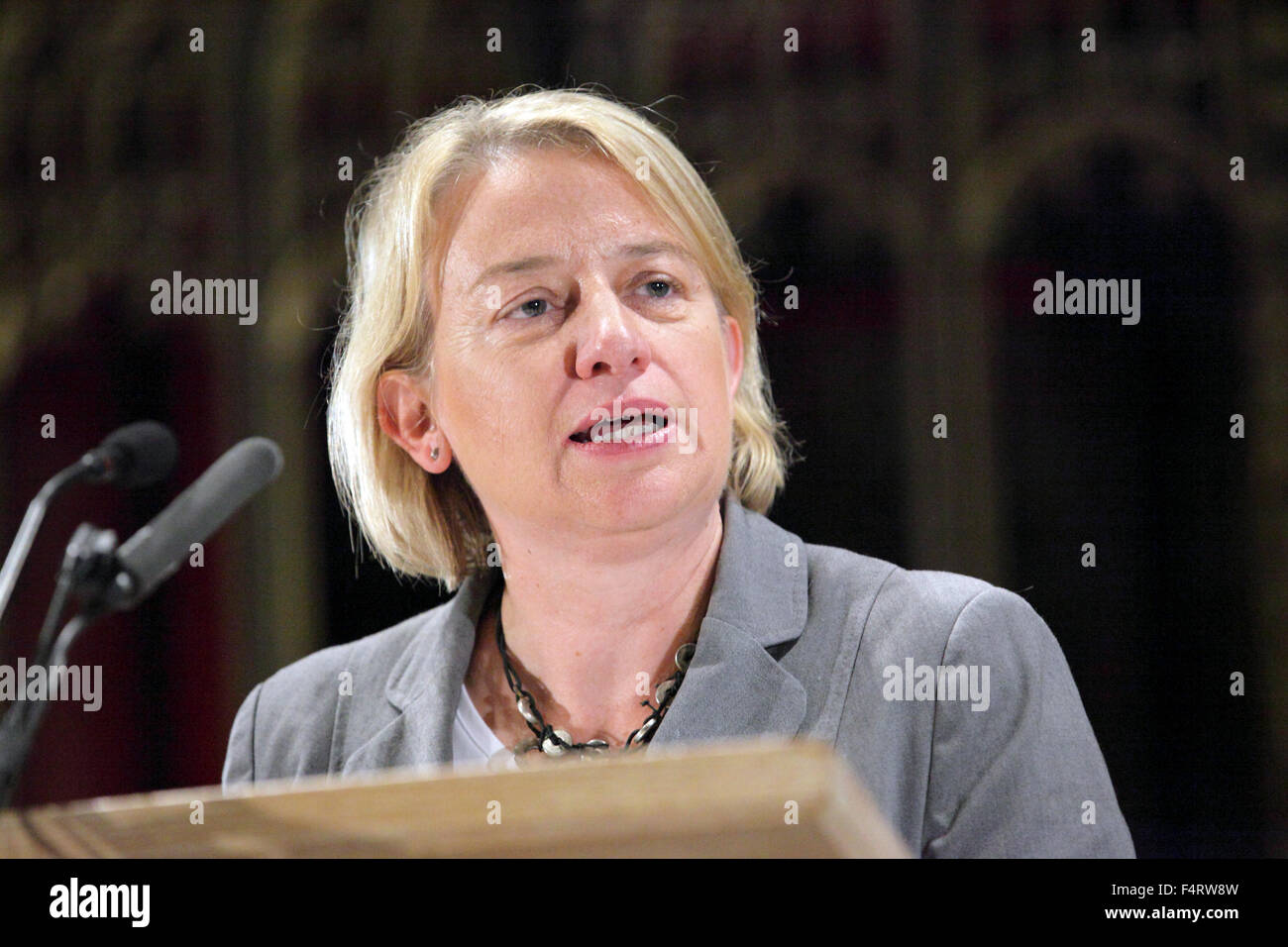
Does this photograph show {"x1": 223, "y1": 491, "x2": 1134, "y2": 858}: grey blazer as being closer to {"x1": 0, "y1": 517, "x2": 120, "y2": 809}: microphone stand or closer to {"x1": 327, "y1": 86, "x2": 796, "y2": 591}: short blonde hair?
{"x1": 327, "y1": 86, "x2": 796, "y2": 591}: short blonde hair

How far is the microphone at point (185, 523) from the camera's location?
3.92ft

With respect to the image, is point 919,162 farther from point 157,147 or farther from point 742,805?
point 742,805

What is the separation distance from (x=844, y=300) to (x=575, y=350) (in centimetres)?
169

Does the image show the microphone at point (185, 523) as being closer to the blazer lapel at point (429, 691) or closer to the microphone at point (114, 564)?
the microphone at point (114, 564)

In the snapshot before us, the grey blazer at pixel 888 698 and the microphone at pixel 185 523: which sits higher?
the microphone at pixel 185 523

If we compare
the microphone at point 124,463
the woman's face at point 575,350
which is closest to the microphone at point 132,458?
the microphone at point 124,463

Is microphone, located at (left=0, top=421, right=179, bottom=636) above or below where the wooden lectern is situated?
above

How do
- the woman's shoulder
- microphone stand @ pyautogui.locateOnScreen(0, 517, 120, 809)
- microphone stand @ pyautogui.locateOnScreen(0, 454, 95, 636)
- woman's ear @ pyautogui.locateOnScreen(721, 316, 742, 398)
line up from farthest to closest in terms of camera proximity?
1. woman's ear @ pyautogui.locateOnScreen(721, 316, 742, 398)
2. the woman's shoulder
3. microphone stand @ pyautogui.locateOnScreen(0, 454, 95, 636)
4. microphone stand @ pyautogui.locateOnScreen(0, 517, 120, 809)

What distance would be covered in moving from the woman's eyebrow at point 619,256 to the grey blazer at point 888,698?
0.38 metres

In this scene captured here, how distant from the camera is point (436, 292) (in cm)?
207

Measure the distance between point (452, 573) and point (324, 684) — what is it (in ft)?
0.84

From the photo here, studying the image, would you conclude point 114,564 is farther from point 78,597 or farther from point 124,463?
point 124,463

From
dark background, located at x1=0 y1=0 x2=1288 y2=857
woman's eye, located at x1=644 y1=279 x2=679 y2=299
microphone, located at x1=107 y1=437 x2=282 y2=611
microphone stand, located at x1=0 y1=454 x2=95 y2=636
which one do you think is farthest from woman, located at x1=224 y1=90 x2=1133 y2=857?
dark background, located at x1=0 y1=0 x2=1288 y2=857

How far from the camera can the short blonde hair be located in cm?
200
